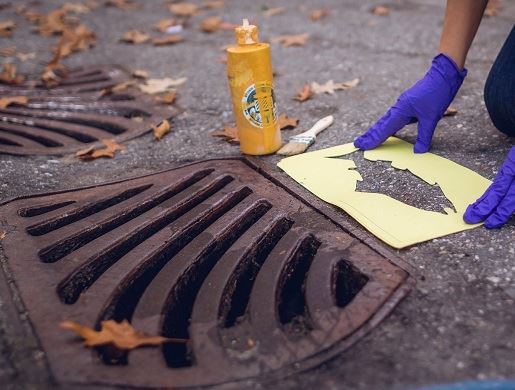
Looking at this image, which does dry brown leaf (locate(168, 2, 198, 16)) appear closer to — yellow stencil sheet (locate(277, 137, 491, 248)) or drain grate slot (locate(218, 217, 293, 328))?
yellow stencil sheet (locate(277, 137, 491, 248))

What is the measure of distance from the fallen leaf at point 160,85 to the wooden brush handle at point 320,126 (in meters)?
0.84

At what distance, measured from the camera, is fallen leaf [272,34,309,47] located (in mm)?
3126

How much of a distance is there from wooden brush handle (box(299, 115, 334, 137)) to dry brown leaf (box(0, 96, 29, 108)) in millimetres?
1199

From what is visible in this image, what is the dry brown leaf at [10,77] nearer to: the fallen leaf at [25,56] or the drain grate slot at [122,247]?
the fallen leaf at [25,56]

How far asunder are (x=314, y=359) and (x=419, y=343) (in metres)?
0.21

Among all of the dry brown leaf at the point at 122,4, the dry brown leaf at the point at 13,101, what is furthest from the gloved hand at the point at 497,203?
the dry brown leaf at the point at 122,4

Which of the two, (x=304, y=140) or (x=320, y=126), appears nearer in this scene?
(x=304, y=140)

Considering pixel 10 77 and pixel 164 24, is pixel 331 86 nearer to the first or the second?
pixel 10 77

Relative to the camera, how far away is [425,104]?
176 centimetres

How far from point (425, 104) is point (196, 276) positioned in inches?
36.4

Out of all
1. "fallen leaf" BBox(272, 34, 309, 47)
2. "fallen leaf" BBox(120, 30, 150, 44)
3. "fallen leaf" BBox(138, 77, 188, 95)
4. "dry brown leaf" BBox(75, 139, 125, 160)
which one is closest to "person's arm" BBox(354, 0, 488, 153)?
"dry brown leaf" BBox(75, 139, 125, 160)

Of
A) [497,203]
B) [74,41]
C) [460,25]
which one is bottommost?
[497,203]

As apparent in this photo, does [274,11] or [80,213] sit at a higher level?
[274,11]

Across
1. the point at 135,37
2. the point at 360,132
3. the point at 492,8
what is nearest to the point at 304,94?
the point at 360,132
